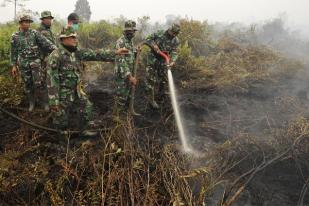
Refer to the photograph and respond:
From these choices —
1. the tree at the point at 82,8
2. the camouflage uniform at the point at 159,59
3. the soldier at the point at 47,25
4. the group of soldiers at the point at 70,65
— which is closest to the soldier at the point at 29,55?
the group of soldiers at the point at 70,65

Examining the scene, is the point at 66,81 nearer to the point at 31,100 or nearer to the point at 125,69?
the point at 125,69

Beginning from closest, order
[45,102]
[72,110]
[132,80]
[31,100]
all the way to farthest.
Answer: [72,110]
[132,80]
[31,100]
[45,102]

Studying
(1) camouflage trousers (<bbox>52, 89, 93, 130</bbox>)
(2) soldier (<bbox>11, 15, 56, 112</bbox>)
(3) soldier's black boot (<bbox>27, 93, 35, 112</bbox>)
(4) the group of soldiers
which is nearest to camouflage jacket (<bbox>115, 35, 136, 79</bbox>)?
(4) the group of soldiers

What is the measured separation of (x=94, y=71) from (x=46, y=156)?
4.03 meters

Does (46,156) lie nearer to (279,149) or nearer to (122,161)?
(122,161)

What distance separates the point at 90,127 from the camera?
557 cm

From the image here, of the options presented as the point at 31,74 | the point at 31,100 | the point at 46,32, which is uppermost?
the point at 46,32

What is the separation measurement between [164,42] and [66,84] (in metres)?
2.47

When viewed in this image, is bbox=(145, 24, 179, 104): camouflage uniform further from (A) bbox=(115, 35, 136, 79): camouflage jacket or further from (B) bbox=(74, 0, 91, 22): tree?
(B) bbox=(74, 0, 91, 22): tree

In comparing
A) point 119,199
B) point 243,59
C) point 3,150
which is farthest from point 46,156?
point 243,59

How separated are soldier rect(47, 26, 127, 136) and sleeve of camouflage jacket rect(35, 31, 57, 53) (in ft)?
4.76

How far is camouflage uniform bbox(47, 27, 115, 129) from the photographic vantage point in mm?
4957

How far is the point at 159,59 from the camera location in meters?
6.96

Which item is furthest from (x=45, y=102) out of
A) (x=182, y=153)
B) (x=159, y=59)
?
(x=182, y=153)
